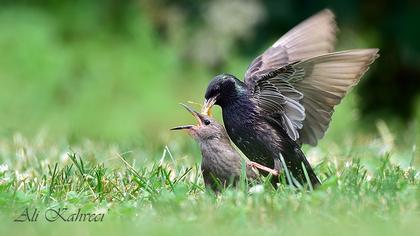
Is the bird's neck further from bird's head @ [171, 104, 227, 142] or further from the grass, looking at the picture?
the grass

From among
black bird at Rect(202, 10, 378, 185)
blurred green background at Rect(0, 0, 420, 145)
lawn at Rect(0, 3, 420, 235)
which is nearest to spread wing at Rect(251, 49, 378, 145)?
black bird at Rect(202, 10, 378, 185)

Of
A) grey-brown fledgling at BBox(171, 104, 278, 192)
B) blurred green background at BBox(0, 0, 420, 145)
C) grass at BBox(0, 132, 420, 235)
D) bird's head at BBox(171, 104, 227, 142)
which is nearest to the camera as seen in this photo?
grass at BBox(0, 132, 420, 235)

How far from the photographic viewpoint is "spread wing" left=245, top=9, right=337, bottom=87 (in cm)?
569

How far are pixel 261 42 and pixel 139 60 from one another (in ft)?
4.35

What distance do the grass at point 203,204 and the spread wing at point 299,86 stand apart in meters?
0.46

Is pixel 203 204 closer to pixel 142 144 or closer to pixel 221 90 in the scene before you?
pixel 221 90

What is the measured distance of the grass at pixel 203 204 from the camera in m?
3.70

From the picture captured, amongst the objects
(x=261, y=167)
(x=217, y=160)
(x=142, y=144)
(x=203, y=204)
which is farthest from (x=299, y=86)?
(x=142, y=144)

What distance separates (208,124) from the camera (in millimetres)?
5043

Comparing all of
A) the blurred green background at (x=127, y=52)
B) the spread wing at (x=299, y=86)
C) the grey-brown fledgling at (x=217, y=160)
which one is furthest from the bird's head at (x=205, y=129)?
the blurred green background at (x=127, y=52)

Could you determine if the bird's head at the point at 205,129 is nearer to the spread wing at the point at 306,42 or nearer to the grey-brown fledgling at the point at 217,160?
the grey-brown fledgling at the point at 217,160

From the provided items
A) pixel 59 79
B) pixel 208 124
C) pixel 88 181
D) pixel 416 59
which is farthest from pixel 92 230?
pixel 416 59

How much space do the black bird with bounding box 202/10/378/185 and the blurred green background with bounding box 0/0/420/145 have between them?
469cm

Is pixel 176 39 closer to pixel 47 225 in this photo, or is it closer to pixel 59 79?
pixel 59 79
